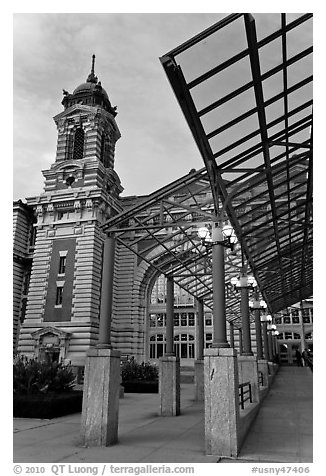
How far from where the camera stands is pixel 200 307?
65.2 feet

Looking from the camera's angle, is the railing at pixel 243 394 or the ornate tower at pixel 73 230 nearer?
the railing at pixel 243 394

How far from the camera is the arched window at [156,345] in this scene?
42.4m

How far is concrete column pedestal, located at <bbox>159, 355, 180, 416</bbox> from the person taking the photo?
13.9 metres

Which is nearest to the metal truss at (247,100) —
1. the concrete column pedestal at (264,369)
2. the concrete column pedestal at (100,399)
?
the concrete column pedestal at (100,399)

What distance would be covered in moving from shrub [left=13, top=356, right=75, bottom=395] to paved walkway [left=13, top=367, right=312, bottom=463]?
180cm

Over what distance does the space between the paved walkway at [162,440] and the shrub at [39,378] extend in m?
1.80

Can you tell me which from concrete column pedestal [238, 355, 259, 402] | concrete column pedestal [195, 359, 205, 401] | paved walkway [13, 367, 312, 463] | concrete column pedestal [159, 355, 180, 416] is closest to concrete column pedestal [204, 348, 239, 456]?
paved walkway [13, 367, 312, 463]

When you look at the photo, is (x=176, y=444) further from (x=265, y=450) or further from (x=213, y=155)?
(x=213, y=155)

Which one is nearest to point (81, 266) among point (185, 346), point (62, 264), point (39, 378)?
point (62, 264)

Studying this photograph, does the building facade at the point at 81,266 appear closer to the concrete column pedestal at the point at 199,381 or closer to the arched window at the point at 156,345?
the arched window at the point at 156,345
